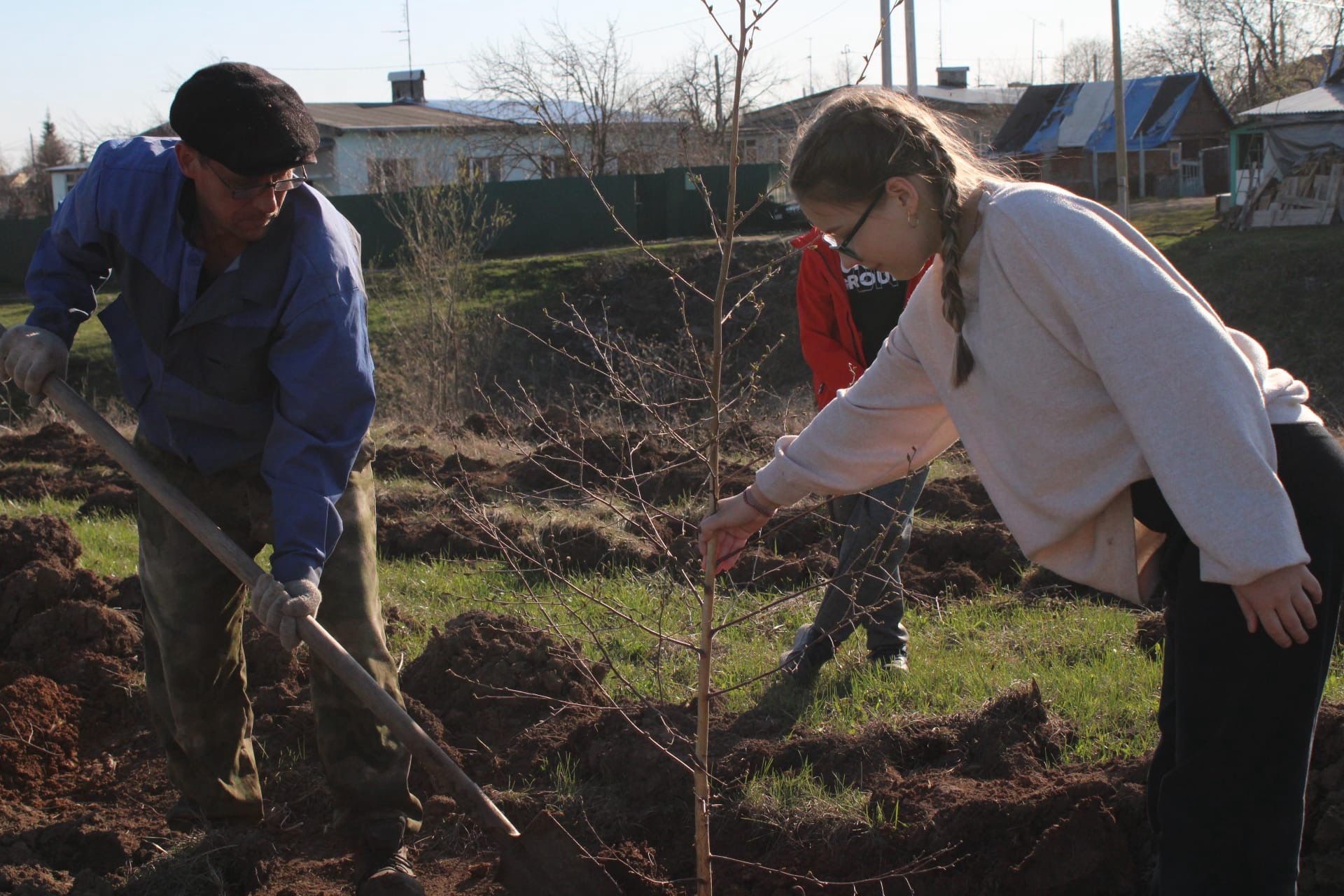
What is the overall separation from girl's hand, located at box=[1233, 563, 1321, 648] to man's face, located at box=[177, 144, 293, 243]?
220 centimetres

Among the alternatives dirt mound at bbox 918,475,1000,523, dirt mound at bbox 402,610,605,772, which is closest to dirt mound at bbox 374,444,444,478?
dirt mound at bbox 918,475,1000,523

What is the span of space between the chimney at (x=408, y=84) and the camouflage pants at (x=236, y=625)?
4901 cm

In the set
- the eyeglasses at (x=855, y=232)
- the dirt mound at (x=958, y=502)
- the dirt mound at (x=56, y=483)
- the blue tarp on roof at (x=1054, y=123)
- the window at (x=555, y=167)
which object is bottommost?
the dirt mound at (x=958, y=502)

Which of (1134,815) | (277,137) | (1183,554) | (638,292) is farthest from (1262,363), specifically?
(638,292)

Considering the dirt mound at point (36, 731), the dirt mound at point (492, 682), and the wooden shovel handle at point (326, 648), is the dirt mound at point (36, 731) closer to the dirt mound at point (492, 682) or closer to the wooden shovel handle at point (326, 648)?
the dirt mound at point (492, 682)

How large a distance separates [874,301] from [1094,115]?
3610 cm

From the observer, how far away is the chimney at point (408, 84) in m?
49.3

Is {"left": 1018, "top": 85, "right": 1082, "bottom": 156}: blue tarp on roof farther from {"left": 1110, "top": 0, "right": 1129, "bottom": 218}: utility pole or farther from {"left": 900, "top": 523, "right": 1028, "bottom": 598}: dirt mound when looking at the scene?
{"left": 900, "top": 523, "right": 1028, "bottom": 598}: dirt mound

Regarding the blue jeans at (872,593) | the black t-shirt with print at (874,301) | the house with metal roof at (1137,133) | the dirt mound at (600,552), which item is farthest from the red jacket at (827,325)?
the house with metal roof at (1137,133)

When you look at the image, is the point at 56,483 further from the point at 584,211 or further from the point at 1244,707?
the point at 584,211

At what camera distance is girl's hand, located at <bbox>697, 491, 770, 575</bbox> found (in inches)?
103

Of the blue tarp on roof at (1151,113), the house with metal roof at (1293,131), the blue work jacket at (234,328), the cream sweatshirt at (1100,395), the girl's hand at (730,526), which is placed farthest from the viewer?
the blue tarp on roof at (1151,113)

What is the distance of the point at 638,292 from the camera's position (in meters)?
→ 24.4

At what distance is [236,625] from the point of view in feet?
10.9
